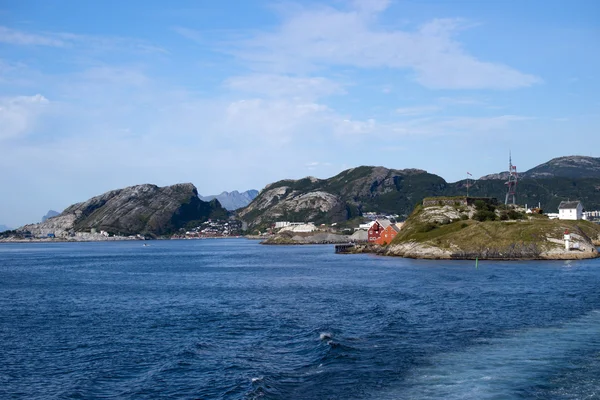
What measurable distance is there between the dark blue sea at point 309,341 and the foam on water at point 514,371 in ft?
0.30

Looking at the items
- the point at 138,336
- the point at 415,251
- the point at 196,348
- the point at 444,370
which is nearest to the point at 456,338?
the point at 444,370

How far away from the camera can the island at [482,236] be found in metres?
104

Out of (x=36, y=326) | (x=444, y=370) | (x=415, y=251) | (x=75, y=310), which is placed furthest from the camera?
(x=415, y=251)

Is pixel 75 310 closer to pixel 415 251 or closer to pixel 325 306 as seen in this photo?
pixel 325 306

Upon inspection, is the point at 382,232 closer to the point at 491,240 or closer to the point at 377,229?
the point at 377,229

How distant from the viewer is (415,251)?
117562mm

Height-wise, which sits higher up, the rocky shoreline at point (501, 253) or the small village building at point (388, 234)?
the small village building at point (388, 234)

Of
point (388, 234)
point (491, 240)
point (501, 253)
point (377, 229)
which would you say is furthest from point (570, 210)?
point (501, 253)

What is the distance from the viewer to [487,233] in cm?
11262

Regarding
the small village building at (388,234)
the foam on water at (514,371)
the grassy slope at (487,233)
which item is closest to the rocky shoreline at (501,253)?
the grassy slope at (487,233)

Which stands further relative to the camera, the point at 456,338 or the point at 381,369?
the point at 456,338

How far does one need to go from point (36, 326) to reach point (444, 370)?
1270 inches

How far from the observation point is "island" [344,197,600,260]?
104 meters

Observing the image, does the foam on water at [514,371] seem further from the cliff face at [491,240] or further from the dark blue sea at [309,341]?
the cliff face at [491,240]
